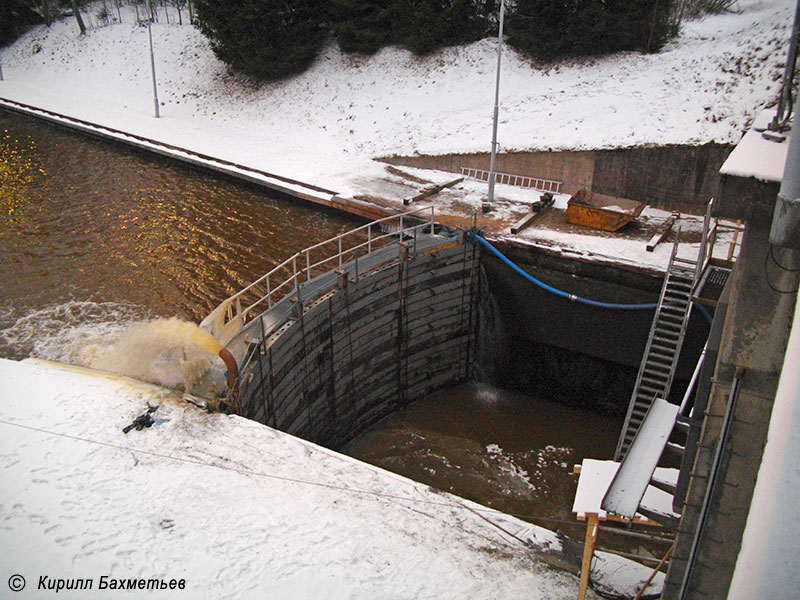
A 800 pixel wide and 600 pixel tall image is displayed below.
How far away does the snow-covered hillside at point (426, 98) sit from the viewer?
1802 cm

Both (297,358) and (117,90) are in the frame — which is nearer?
(297,358)

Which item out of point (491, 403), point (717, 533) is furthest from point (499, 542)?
point (491, 403)

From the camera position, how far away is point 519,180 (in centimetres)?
1853

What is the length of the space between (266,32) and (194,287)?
16461 millimetres

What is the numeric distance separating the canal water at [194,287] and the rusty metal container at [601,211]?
14.3 ft

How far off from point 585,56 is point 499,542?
64.0 feet

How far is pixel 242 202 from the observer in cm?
1984

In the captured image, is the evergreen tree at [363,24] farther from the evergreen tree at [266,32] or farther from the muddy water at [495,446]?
the muddy water at [495,446]

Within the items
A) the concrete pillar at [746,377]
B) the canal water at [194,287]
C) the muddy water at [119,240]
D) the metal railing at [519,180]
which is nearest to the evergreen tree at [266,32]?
the muddy water at [119,240]

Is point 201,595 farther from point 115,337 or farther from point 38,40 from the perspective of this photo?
point 38,40

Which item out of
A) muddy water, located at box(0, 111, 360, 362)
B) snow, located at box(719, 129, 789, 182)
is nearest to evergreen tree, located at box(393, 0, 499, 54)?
muddy water, located at box(0, 111, 360, 362)

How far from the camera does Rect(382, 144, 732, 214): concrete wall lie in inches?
634

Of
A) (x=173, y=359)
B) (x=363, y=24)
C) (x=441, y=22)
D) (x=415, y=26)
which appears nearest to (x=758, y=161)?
(x=173, y=359)

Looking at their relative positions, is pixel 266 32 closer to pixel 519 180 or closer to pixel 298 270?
pixel 519 180
